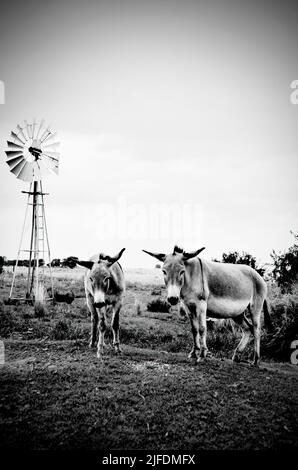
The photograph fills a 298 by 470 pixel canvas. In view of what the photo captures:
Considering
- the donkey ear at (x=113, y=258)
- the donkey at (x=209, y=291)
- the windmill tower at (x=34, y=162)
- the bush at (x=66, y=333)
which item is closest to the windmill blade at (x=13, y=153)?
the windmill tower at (x=34, y=162)

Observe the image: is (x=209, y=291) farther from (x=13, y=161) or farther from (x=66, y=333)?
(x=13, y=161)

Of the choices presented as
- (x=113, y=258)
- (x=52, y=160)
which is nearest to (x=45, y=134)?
(x=52, y=160)

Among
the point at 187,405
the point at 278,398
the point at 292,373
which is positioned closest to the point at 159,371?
the point at 187,405

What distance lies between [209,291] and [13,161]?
19079 mm

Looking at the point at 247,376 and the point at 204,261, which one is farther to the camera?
the point at 204,261

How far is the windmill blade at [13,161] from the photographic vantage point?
20355 millimetres

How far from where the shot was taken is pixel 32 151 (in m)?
21.0

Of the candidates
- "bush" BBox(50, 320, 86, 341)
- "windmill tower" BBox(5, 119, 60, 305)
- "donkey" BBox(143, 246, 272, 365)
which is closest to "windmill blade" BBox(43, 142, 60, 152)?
"windmill tower" BBox(5, 119, 60, 305)

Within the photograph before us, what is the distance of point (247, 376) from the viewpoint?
6.28m

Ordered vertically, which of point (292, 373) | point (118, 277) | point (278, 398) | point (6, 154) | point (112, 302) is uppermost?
point (6, 154)

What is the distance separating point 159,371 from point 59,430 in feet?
9.04

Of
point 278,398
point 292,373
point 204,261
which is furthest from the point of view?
point 204,261
